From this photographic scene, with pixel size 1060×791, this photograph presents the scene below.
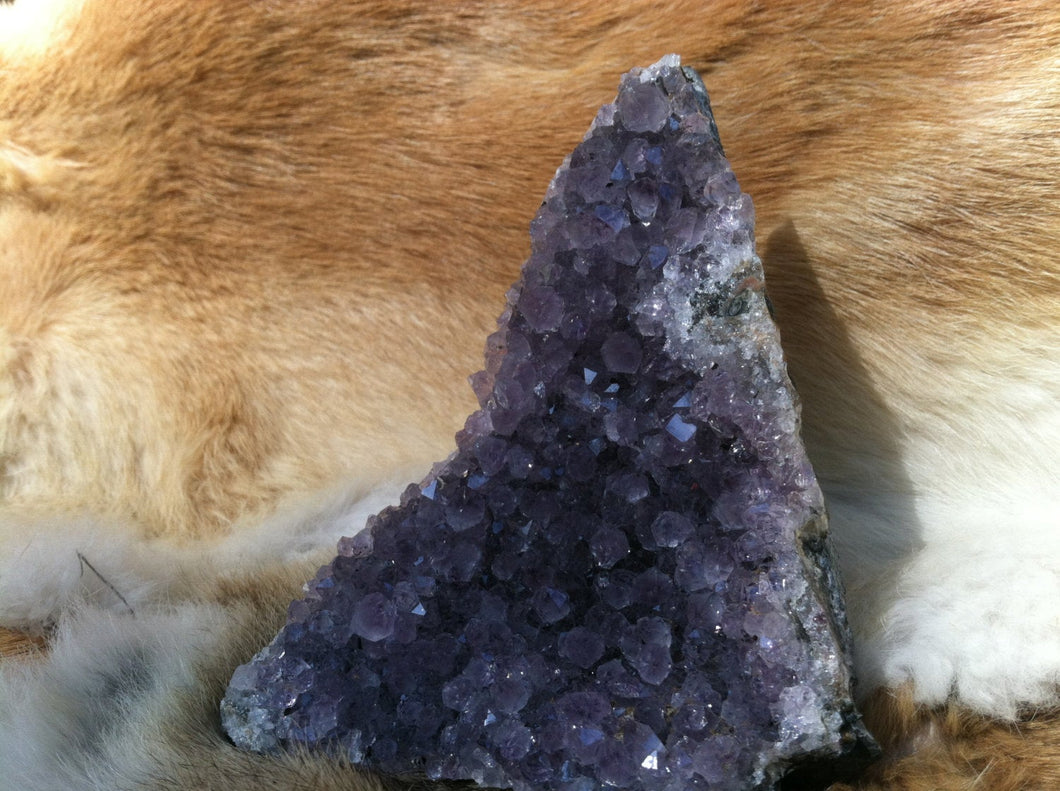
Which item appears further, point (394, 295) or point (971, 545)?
point (394, 295)

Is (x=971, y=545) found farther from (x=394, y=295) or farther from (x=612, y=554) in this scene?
(x=394, y=295)

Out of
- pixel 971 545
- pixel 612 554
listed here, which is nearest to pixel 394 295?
pixel 612 554

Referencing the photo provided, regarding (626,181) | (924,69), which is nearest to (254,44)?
(626,181)

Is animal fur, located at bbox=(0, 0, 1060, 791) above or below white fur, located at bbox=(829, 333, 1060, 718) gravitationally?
above

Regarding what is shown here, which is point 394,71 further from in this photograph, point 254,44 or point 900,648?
point 900,648

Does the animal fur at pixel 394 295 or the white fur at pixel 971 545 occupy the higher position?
the animal fur at pixel 394 295

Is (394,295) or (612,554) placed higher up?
(394,295)
